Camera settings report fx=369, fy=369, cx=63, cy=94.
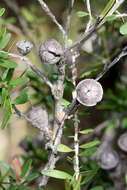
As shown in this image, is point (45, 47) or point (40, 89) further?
point (40, 89)

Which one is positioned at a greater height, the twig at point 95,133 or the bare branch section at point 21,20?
the bare branch section at point 21,20

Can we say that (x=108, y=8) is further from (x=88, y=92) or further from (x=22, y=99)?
(x=22, y=99)

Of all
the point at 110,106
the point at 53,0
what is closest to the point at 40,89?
the point at 110,106

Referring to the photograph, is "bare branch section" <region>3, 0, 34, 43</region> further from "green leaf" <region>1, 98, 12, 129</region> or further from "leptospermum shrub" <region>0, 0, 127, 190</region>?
"green leaf" <region>1, 98, 12, 129</region>

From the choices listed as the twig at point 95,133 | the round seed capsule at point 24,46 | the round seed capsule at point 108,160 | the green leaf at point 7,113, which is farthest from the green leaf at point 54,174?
the twig at point 95,133

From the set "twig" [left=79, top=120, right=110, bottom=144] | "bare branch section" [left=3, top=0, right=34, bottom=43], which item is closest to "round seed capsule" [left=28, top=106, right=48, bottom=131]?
"twig" [left=79, top=120, right=110, bottom=144]

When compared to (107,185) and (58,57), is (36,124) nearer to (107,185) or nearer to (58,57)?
(58,57)

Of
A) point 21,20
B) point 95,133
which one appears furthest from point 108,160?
point 21,20

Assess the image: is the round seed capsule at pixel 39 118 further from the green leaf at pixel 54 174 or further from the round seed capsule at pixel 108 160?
the round seed capsule at pixel 108 160
